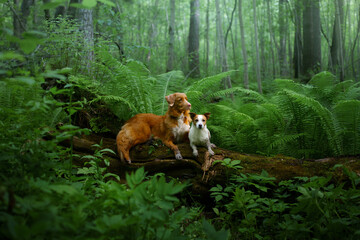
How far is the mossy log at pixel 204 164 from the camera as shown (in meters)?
3.17

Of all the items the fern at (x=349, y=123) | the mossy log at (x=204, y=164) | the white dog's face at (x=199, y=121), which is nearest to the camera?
the mossy log at (x=204, y=164)

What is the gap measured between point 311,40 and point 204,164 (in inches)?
411

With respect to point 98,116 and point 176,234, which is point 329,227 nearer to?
point 176,234

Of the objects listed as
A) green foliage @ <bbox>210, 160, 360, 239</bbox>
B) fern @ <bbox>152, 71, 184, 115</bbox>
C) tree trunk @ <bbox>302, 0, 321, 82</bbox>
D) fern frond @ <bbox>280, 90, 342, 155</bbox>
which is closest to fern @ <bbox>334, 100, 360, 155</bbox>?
fern frond @ <bbox>280, 90, 342, 155</bbox>

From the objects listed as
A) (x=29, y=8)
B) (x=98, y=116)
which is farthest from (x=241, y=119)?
(x=29, y=8)

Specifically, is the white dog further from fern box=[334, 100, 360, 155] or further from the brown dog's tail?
fern box=[334, 100, 360, 155]

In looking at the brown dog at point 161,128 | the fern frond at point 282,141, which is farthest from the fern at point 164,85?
the fern frond at point 282,141

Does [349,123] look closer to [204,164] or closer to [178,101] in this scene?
[204,164]

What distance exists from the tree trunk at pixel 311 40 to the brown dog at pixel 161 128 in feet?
30.2

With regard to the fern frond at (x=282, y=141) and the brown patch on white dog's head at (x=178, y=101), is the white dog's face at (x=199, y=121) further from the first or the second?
the fern frond at (x=282, y=141)

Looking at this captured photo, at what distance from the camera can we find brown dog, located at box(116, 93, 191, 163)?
3656mm

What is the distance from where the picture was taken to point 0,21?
66.1 inches

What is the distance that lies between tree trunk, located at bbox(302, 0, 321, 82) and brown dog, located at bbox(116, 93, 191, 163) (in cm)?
922

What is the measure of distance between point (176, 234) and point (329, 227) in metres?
1.33
